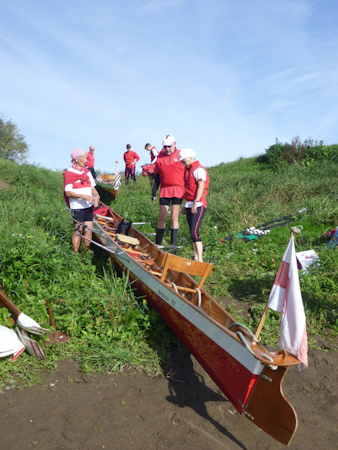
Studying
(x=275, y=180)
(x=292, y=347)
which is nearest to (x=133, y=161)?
(x=275, y=180)

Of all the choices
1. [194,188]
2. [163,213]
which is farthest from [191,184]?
[163,213]

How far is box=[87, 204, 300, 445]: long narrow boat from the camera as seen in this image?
8.86ft

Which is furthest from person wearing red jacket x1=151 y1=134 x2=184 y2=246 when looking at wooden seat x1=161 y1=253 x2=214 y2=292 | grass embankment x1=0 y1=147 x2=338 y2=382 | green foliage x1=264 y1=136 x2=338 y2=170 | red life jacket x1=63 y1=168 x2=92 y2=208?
green foliage x1=264 y1=136 x2=338 y2=170

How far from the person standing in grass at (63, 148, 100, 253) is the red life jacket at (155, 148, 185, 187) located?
136 centimetres

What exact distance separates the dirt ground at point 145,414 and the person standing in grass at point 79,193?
2838mm

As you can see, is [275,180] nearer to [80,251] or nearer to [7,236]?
[80,251]

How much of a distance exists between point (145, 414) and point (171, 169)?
4.42 metres

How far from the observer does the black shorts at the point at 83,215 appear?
6016mm

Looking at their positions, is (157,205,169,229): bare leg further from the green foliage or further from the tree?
the tree

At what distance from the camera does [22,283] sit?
187 inches

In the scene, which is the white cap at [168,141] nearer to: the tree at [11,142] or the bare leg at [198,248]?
the bare leg at [198,248]

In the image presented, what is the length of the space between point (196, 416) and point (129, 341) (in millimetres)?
1234

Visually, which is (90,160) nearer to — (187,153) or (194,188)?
(187,153)

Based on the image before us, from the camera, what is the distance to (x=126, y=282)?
182 inches
